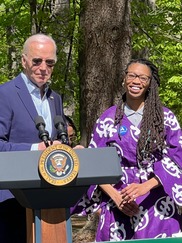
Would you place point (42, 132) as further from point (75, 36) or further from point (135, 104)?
point (75, 36)

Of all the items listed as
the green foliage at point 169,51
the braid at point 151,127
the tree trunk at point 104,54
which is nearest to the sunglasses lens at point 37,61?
the braid at point 151,127

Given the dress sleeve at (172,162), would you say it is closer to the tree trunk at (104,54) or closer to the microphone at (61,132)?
the microphone at (61,132)

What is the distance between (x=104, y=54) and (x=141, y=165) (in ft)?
11.1

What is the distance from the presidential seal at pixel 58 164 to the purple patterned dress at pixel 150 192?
1.07 metres

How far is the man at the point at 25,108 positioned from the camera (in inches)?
161

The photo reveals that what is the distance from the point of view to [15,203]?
4199mm

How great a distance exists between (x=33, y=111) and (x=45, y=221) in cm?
82

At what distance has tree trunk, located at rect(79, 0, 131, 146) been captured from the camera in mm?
7730

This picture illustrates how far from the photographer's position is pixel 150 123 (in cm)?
454

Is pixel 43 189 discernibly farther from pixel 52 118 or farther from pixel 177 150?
pixel 177 150

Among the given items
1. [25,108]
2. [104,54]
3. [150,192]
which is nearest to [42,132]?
[25,108]

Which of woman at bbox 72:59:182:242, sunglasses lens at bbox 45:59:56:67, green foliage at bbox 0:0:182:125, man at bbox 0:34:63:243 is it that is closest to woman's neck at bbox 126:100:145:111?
woman at bbox 72:59:182:242

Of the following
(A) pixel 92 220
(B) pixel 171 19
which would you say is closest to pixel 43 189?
(A) pixel 92 220

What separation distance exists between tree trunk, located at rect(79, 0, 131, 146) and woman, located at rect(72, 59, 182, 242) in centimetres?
306
